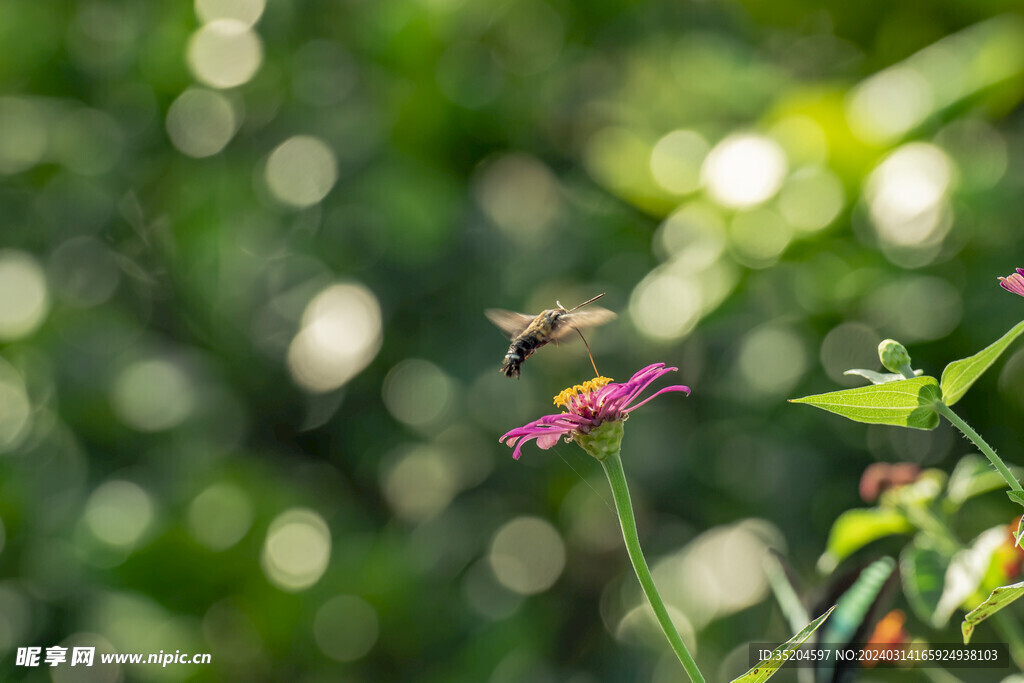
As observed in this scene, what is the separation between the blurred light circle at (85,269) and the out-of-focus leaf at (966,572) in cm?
169

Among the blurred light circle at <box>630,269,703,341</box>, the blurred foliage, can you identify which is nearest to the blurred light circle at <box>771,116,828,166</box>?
the blurred foliage

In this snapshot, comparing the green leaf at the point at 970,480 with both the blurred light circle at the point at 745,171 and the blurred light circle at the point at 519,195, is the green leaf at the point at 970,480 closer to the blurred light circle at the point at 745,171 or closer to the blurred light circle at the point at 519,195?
the blurred light circle at the point at 745,171

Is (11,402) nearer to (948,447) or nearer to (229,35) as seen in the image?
(229,35)

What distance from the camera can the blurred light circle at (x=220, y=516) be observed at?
1.52 meters

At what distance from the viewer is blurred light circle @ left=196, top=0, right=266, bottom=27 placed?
1752 millimetres

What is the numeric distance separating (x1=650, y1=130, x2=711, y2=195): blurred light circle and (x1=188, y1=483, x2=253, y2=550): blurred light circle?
0.97 meters

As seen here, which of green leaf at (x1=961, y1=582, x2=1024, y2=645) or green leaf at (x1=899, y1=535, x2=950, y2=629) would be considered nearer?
green leaf at (x1=961, y1=582, x2=1024, y2=645)

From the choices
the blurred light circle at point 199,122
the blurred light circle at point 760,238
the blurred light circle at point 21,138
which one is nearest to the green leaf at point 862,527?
the blurred light circle at point 760,238

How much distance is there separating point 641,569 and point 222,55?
1.69 m

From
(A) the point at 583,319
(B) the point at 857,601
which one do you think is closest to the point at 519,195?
(A) the point at 583,319

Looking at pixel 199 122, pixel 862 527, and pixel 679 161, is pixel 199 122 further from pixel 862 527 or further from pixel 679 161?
pixel 862 527

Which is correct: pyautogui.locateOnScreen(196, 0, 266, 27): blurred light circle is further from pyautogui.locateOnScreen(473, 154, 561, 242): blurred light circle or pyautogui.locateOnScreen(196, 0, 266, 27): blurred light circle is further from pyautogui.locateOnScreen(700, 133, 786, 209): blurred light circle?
pyautogui.locateOnScreen(700, 133, 786, 209): blurred light circle

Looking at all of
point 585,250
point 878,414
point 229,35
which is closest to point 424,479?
point 585,250

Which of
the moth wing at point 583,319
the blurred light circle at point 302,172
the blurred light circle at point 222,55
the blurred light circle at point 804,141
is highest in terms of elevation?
the blurred light circle at point 222,55
